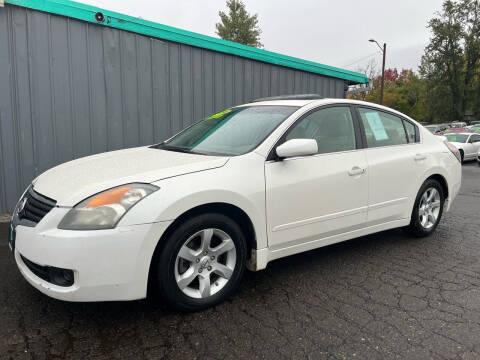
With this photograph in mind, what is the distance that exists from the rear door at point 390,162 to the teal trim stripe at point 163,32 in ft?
12.3

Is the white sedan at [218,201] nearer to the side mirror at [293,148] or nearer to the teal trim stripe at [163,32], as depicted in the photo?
the side mirror at [293,148]

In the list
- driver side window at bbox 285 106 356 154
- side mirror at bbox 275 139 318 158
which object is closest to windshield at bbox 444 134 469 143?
driver side window at bbox 285 106 356 154

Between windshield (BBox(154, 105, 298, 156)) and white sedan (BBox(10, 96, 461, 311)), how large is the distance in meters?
0.02

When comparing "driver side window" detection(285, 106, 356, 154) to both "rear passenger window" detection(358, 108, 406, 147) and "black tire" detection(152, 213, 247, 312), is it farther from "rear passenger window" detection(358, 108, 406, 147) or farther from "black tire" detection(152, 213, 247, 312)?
"black tire" detection(152, 213, 247, 312)

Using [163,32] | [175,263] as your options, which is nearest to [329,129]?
[175,263]

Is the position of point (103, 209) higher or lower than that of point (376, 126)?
lower

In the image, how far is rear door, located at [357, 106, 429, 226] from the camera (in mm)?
3822

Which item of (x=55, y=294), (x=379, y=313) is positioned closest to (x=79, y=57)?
(x=55, y=294)

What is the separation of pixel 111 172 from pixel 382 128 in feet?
9.04

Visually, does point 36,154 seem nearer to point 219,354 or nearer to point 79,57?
point 79,57

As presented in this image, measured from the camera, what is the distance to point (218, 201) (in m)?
2.77

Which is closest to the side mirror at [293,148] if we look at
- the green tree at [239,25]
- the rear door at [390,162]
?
the rear door at [390,162]

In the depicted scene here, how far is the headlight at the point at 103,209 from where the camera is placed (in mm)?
2410

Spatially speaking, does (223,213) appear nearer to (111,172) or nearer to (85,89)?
(111,172)
